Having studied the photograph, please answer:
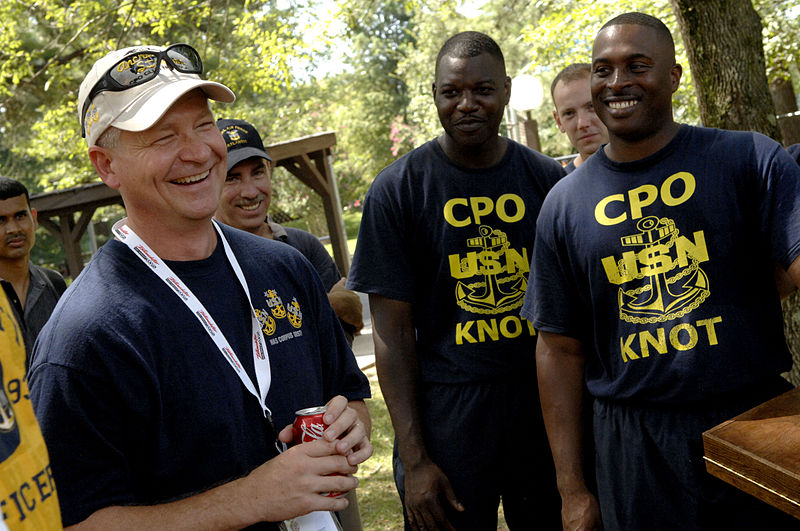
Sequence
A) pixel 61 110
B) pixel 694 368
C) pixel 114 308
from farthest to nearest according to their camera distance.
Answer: pixel 61 110
pixel 694 368
pixel 114 308

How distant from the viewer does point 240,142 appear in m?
3.48

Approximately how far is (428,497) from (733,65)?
2.74 metres

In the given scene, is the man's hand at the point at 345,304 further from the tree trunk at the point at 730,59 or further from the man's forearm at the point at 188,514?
the tree trunk at the point at 730,59

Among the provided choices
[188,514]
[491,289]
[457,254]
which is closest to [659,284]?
[491,289]

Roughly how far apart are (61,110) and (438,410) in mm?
11573

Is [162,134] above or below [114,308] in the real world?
above

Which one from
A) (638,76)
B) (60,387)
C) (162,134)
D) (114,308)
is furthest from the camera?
(638,76)

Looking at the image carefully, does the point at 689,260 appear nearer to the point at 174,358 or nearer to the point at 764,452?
the point at 764,452

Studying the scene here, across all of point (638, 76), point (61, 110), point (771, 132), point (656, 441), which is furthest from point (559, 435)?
point (61, 110)

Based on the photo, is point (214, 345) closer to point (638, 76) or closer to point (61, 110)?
point (638, 76)

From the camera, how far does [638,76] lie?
2420 millimetres

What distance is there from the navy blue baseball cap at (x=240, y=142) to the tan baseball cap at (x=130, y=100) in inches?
59.0

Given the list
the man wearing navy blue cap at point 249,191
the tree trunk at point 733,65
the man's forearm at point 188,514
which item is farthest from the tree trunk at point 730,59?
the man's forearm at point 188,514

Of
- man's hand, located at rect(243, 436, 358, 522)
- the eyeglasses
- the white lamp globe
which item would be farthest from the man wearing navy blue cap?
the white lamp globe
